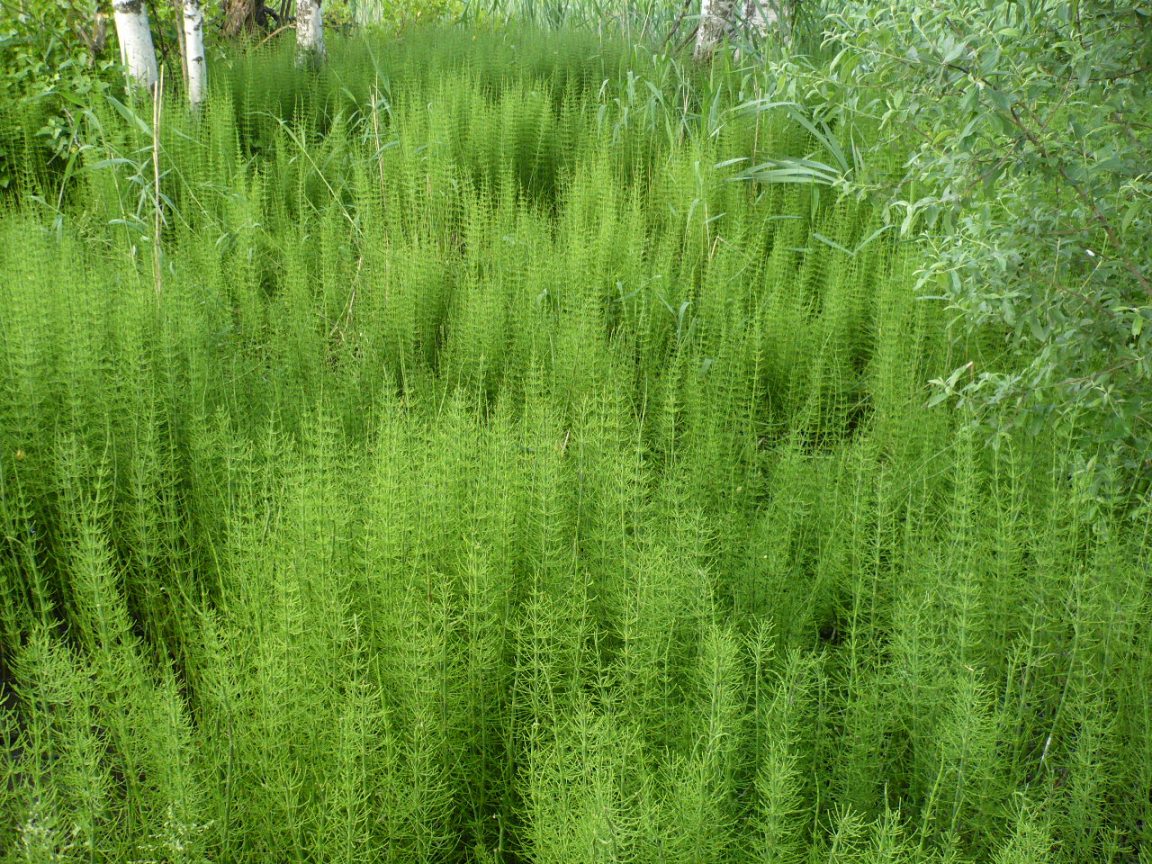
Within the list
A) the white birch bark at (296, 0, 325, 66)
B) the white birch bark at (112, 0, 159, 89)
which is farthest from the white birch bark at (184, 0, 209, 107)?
the white birch bark at (296, 0, 325, 66)

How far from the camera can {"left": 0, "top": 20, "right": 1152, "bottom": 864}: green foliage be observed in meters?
1.72

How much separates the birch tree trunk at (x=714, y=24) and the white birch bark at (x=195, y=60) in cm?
292

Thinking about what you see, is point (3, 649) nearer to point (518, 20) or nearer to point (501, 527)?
point (501, 527)

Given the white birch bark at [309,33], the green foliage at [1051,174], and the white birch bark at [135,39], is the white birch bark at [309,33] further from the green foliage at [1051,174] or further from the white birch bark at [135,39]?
the green foliage at [1051,174]

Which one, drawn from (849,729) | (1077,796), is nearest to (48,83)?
(849,729)

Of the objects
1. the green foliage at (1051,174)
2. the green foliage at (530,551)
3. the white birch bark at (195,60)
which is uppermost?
the white birch bark at (195,60)

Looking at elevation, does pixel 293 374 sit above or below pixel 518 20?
below

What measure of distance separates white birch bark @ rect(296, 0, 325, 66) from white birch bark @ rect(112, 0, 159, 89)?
1.27m

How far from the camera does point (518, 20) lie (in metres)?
8.24

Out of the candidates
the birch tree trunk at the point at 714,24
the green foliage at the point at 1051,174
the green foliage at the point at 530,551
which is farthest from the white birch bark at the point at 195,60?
the green foliage at the point at 1051,174

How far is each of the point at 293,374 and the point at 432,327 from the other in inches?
25.8

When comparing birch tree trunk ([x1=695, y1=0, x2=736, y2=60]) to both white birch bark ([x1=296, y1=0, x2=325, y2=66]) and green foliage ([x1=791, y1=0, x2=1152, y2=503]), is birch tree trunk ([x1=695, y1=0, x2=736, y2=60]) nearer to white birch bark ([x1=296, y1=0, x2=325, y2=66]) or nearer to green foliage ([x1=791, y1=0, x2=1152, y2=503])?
white birch bark ([x1=296, y1=0, x2=325, y2=66])

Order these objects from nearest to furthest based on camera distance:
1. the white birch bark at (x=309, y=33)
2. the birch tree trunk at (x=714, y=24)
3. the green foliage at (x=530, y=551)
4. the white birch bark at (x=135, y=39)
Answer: the green foliage at (x=530, y=551), the white birch bark at (x=135, y=39), the white birch bark at (x=309, y=33), the birch tree trunk at (x=714, y=24)

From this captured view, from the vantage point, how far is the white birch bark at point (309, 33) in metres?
6.39
